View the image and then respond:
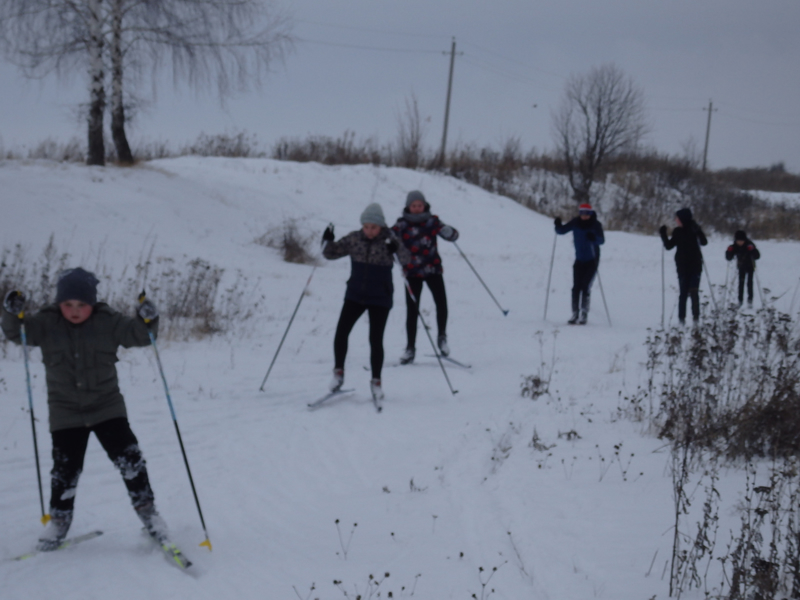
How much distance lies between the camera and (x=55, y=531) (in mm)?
3510

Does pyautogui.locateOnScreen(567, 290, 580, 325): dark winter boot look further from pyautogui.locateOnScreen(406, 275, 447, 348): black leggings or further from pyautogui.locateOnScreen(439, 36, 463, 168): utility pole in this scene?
pyautogui.locateOnScreen(439, 36, 463, 168): utility pole

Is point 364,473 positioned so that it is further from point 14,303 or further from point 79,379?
point 14,303

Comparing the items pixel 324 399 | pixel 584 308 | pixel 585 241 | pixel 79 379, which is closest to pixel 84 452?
pixel 79 379

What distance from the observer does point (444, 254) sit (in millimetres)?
20453

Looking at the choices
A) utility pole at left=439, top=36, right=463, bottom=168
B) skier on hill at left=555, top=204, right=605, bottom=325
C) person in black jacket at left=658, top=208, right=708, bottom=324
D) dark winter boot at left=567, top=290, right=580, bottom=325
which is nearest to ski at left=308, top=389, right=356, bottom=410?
skier on hill at left=555, top=204, right=605, bottom=325

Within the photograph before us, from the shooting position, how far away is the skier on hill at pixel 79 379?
3424 millimetres

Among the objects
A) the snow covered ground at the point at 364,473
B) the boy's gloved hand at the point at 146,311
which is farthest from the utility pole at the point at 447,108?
the boy's gloved hand at the point at 146,311

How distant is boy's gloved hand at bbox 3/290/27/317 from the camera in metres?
3.39

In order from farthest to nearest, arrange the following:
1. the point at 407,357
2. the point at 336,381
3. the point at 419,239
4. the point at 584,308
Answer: the point at 584,308 < the point at 407,357 < the point at 419,239 < the point at 336,381

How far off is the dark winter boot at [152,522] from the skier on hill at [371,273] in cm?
305

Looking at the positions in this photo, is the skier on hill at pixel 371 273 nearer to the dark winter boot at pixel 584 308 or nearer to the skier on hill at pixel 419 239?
the skier on hill at pixel 419 239

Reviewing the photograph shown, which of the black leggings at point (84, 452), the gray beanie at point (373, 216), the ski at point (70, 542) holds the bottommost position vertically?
the ski at point (70, 542)

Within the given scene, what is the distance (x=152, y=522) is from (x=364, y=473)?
1782 millimetres

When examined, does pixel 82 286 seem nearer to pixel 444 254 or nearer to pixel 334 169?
pixel 444 254
